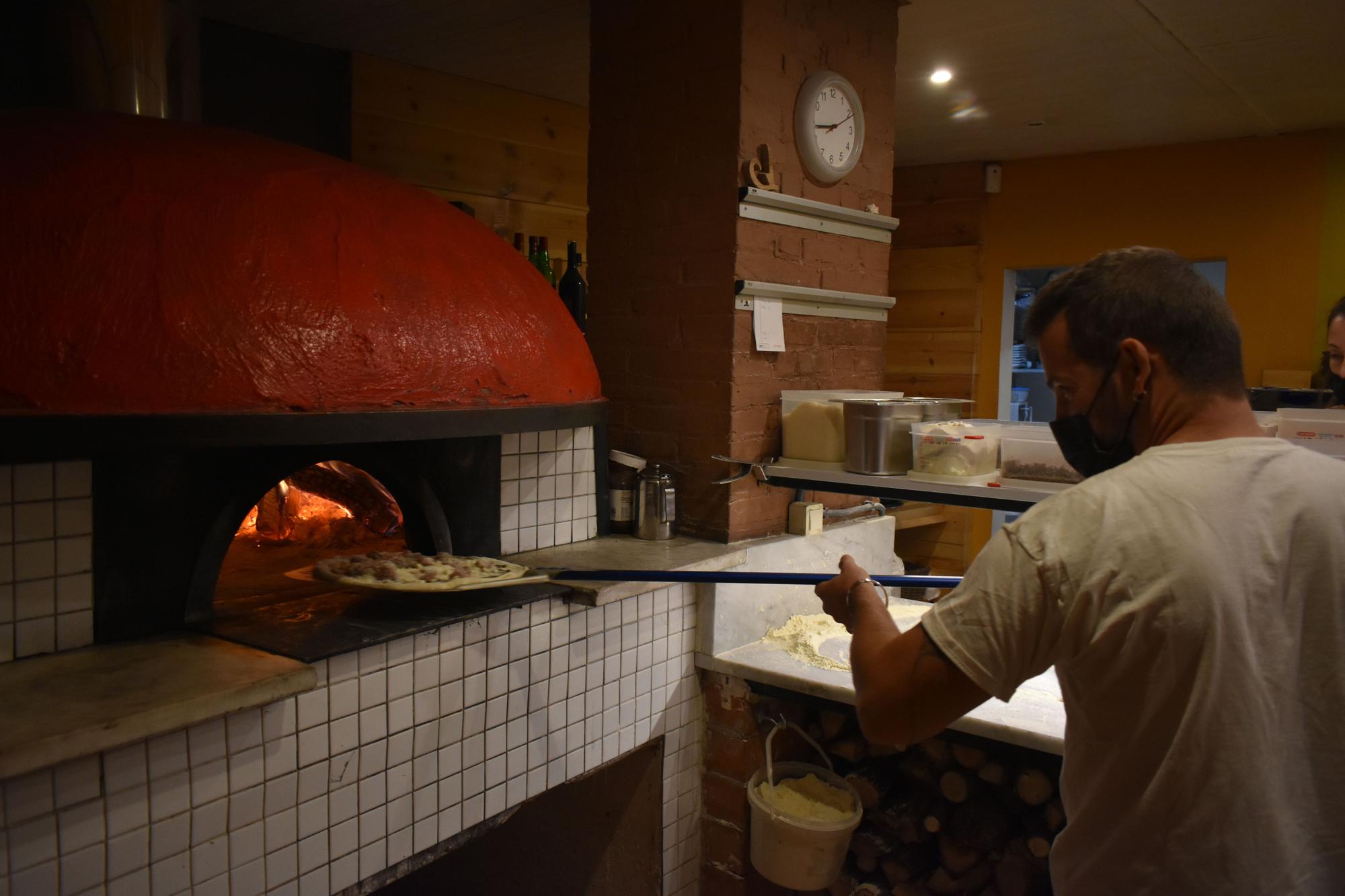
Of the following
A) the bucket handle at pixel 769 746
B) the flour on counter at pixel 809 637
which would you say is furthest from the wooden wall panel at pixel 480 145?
the bucket handle at pixel 769 746

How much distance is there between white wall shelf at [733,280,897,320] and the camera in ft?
9.50

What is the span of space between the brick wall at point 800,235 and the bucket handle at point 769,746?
597mm

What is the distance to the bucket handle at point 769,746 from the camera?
8.58ft

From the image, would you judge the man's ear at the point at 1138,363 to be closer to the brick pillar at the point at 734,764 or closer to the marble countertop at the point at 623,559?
the marble countertop at the point at 623,559

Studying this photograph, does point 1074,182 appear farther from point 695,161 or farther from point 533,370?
point 533,370

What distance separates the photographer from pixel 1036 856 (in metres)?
2.50

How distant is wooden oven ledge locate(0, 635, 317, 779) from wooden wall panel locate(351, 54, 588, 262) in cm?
239

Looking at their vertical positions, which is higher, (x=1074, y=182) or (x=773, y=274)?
(x=1074, y=182)

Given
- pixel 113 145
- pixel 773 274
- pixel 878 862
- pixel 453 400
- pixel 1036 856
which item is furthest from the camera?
pixel 773 274

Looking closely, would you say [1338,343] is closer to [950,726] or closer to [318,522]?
[950,726]

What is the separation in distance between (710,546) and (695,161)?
1.23 metres

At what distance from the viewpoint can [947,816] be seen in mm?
2670

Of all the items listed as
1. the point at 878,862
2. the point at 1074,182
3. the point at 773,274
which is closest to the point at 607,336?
the point at 773,274

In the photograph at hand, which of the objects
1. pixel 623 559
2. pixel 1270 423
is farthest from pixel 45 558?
pixel 1270 423
